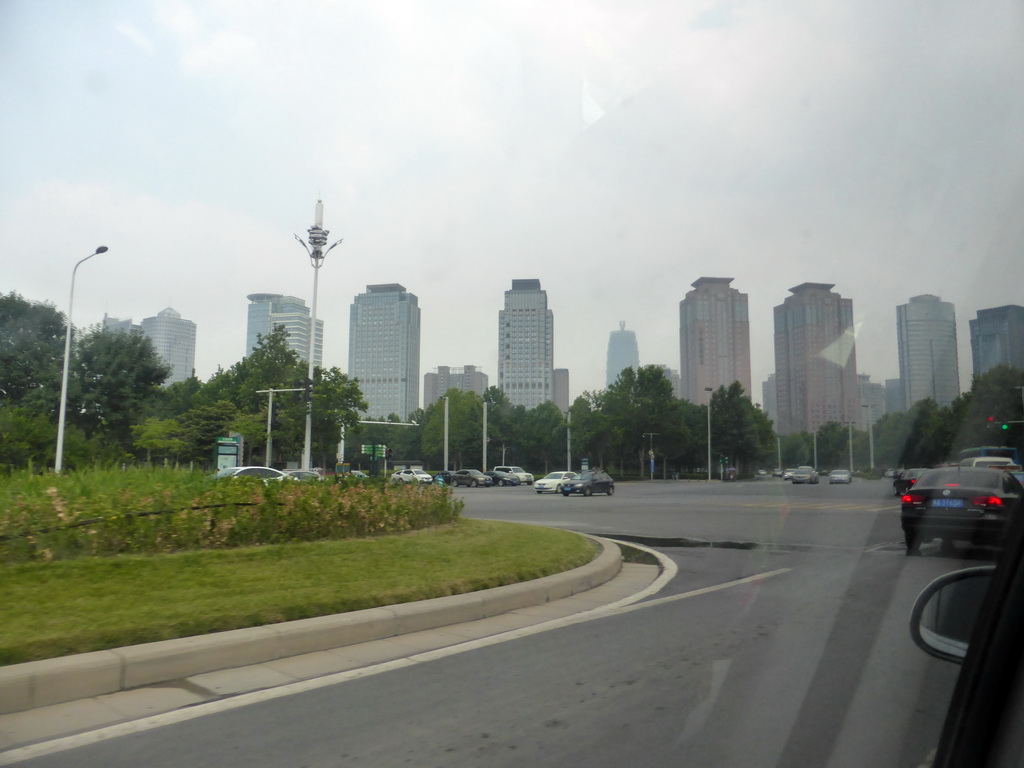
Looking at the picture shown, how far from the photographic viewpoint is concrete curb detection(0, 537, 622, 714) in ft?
15.9

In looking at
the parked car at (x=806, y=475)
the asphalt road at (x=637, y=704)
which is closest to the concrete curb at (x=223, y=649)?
the asphalt road at (x=637, y=704)

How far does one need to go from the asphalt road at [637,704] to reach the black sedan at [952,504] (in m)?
2.20

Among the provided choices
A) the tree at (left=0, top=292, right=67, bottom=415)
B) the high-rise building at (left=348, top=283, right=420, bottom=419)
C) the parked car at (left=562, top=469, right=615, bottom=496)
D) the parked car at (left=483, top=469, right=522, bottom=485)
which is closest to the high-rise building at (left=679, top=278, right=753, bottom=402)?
the parked car at (left=483, top=469, right=522, bottom=485)

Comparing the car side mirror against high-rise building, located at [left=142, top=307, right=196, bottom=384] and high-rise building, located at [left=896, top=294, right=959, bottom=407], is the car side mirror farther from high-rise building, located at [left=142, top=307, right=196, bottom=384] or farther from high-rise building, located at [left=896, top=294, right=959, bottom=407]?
high-rise building, located at [left=142, top=307, right=196, bottom=384]

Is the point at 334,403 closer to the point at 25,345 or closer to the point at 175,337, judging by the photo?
the point at 25,345

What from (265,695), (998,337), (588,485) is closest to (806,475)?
(588,485)

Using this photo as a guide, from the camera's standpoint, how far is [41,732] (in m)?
4.39

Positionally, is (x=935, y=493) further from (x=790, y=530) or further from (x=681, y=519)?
(x=681, y=519)

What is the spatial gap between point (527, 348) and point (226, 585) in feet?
549

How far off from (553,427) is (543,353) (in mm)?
71810

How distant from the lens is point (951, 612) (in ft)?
7.17

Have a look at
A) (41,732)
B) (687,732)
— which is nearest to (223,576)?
(41,732)

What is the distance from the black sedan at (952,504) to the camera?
9.59 m

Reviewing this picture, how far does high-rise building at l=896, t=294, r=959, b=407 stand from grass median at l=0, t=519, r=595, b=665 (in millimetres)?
4877
